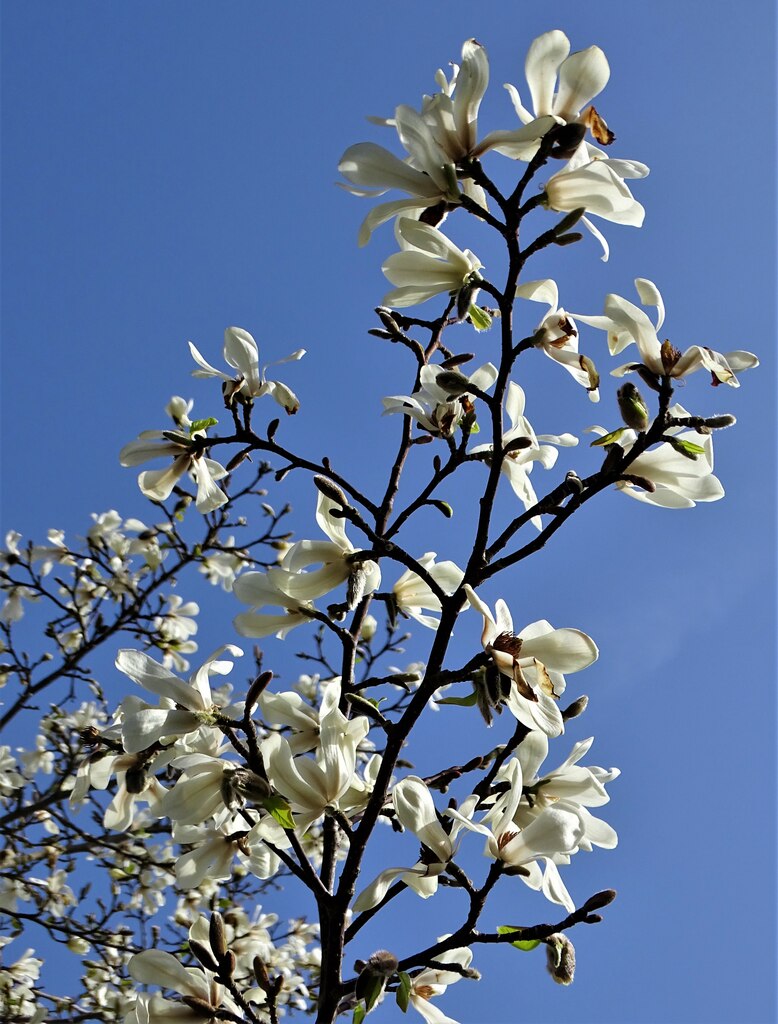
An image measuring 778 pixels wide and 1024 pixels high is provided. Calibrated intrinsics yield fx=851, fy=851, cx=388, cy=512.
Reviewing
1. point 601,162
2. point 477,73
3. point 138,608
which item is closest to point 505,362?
point 601,162

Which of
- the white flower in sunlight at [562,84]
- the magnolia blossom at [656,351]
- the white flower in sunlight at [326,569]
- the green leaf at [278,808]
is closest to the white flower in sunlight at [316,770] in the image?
the green leaf at [278,808]

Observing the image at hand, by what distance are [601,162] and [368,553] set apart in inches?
34.5

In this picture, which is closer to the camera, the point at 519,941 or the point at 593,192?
the point at 519,941

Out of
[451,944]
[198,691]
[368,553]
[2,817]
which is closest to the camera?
[451,944]

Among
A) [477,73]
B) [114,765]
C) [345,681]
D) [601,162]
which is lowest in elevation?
[114,765]

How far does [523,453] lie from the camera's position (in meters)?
1.88

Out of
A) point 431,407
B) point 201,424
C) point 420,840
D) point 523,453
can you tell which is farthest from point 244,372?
point 420,840

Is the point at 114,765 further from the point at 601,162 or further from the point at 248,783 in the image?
the point at 601,162

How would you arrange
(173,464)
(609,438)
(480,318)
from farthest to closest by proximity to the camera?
(173,464) → (480,318) → (609,438)

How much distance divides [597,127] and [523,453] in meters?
0.67

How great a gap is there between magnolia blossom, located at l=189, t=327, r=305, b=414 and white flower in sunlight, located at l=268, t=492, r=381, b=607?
39 centimetres

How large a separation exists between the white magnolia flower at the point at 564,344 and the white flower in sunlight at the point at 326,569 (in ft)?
1.82

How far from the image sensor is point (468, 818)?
158 cm

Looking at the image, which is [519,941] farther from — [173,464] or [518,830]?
[173,464]
